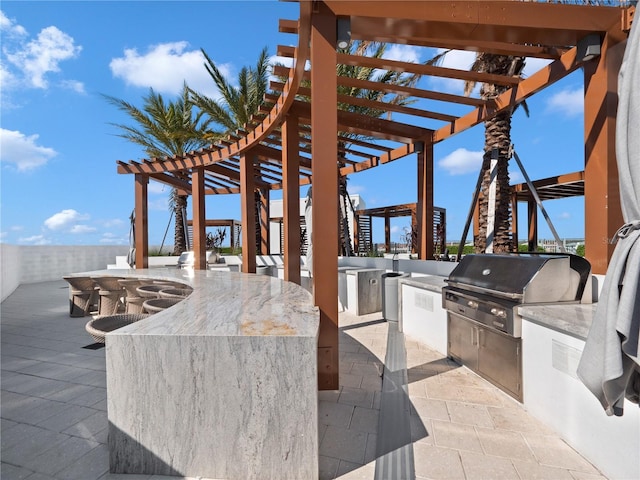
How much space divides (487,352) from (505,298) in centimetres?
75

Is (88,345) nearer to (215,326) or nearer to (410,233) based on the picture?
(215,326)

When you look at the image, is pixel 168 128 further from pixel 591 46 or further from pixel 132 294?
pixel 591 46

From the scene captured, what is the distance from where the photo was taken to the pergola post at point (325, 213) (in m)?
3.45

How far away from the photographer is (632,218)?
1.76 metres

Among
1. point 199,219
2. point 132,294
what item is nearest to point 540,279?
point 132,294

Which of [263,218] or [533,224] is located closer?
[263,218]

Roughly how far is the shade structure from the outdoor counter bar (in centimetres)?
159

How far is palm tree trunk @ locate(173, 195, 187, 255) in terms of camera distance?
13.4m

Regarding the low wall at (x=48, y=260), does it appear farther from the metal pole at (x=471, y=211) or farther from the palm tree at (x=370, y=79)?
the metal pole at (x=471, y=211)

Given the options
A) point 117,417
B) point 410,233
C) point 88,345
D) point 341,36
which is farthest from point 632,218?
point 410,233

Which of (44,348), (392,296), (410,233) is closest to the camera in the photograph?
(44,348)

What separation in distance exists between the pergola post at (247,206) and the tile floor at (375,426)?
10.8 ft

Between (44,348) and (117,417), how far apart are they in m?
4.43

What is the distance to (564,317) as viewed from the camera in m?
2.67
